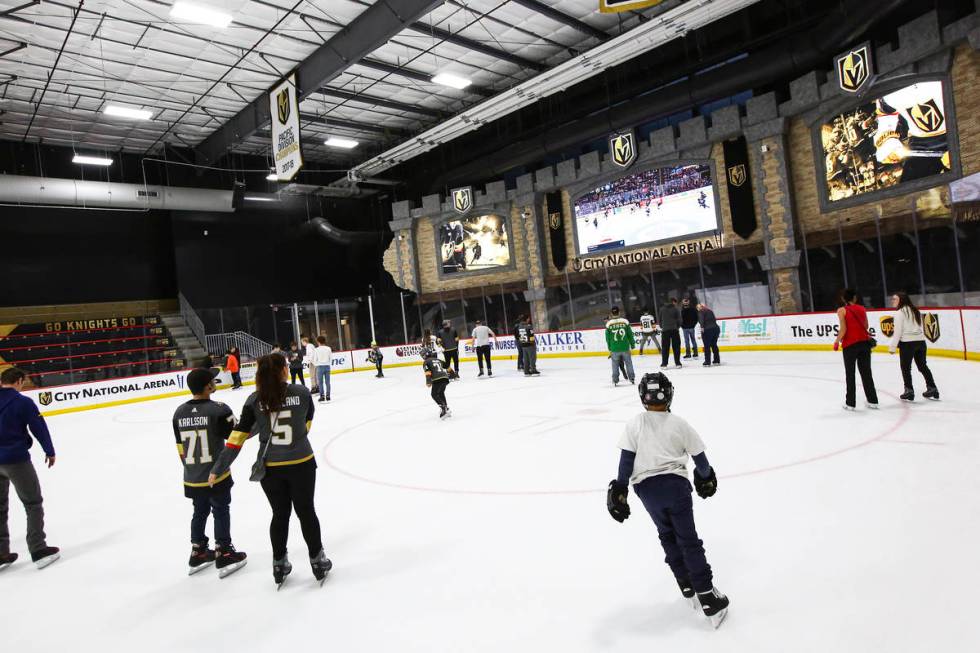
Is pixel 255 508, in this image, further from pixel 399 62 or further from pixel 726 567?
pixel 399 62

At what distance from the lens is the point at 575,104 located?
864 inches

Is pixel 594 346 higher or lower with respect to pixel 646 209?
lower

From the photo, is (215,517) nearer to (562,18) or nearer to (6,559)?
(6,559)

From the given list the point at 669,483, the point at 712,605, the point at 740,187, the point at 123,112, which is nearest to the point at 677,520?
the point at 669,483

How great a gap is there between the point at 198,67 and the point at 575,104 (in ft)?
40.3

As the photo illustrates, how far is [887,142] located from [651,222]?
7320 millimetres

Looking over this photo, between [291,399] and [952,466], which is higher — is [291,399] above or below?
above

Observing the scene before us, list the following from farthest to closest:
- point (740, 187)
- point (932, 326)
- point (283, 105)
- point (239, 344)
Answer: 1. point (239, 344)
2. point (740, 187)
3. point (283, 105)
4. point (932, 326)

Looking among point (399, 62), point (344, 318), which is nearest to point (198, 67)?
point (399, 62)

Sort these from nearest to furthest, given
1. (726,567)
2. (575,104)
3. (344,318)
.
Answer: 1. (726,567)
2. (575,104)
3. (344,318)

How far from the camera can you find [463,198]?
25156mm

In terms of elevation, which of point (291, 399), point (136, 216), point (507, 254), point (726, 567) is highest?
point (136, 216)

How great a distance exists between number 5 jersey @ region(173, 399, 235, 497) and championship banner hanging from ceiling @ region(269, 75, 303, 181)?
9.48 meters

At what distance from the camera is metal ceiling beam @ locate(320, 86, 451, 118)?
1991 centimetres
